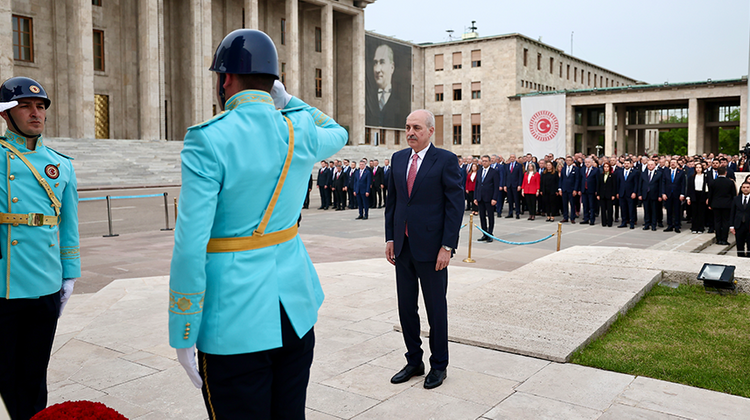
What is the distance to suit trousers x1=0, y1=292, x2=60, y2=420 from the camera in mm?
3080

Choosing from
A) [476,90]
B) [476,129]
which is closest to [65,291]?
[476,129]

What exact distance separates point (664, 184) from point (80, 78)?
3167 cm

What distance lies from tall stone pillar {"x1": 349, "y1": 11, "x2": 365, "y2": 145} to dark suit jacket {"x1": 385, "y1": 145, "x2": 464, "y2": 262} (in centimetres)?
4922

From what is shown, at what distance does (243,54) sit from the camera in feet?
7.11

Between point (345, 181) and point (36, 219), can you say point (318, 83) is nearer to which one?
point (345, 181)

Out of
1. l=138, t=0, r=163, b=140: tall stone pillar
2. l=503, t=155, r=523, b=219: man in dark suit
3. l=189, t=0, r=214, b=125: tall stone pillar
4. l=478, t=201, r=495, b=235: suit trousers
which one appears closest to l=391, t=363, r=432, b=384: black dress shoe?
l=478, t=201, r=495, b=235: suit trousers

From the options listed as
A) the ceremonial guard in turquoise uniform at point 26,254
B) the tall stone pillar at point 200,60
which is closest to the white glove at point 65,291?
the ceremonial guard in turquoise uniform at point 26,254

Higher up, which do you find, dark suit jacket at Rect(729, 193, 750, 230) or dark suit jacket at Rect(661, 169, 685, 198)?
dark suit jacket at Rect(661, 169, 685, 198)

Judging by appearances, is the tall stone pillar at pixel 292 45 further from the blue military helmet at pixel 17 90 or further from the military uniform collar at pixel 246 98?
the military uniform collar at pixel 246 98

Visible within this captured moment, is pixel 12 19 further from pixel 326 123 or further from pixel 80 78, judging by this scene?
pixel 326 123

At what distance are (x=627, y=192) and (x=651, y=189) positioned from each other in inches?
28.3

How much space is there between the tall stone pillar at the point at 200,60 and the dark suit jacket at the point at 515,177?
26.1m

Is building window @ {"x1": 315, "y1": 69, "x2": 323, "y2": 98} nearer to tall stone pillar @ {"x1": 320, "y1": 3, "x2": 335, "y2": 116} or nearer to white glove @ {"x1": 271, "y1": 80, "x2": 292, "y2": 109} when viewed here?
tall stone pillar @ {"x1": 320, "y1": 3, "x2": 335, "y2": 116}

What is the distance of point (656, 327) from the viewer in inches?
228
